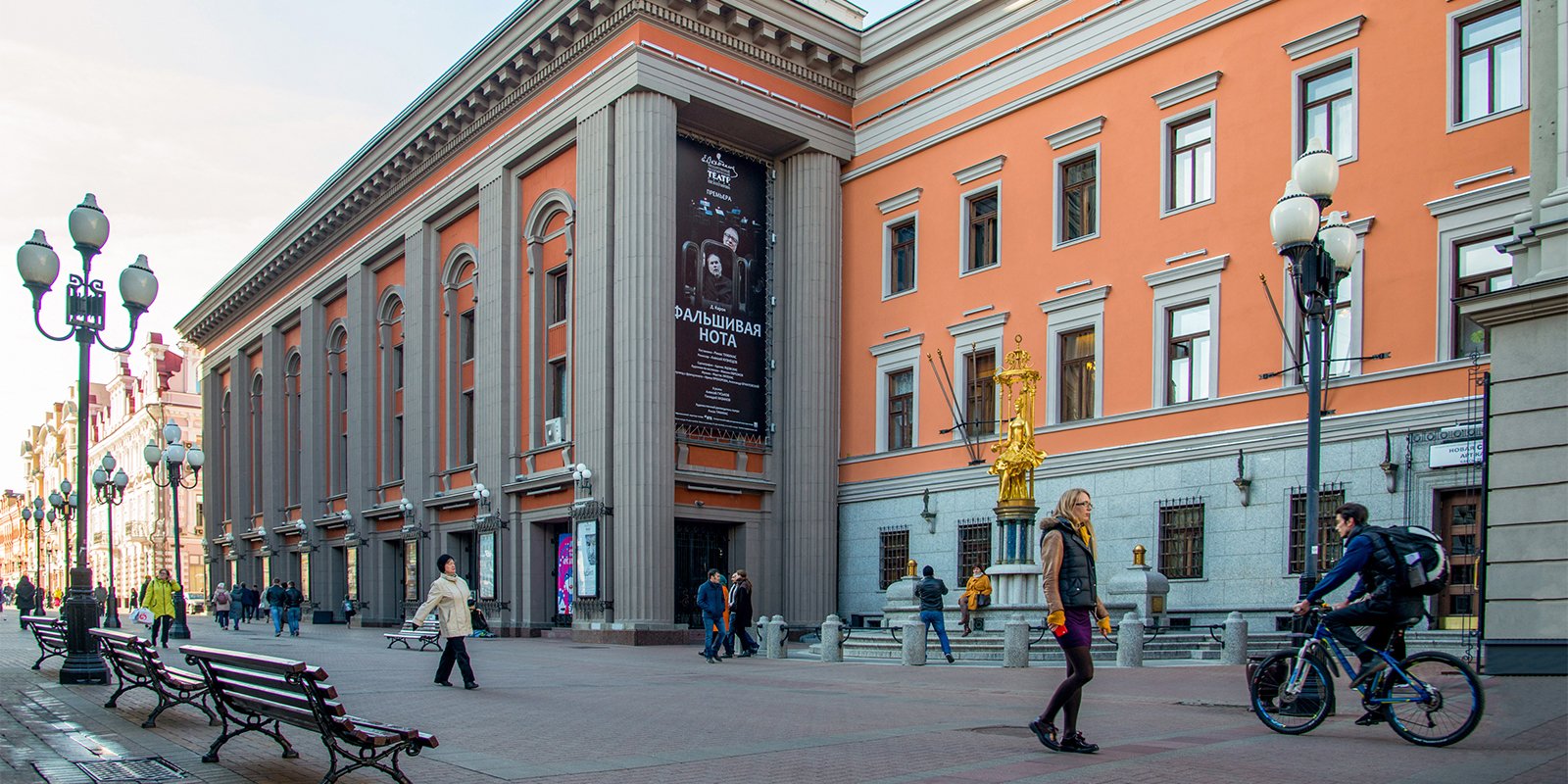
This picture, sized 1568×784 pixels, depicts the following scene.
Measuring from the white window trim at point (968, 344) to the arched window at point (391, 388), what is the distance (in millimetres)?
21905

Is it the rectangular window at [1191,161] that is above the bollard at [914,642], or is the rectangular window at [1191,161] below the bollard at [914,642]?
above

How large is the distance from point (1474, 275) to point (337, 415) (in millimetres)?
40740

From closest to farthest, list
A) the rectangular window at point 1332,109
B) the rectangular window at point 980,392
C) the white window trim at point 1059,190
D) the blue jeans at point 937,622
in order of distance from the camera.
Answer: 1. the blue jeans at point 937,622
2. the rectangular window at point 1332,109
3. the white window trim at point 1059,190
4. the rectangular window at point 980,392

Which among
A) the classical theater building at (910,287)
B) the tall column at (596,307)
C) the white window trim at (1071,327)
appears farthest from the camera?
the tall column at (596,307)

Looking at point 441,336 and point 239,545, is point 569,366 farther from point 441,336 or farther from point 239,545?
point 239,545

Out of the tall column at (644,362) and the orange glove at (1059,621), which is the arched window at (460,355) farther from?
the orange glove at (1059,621)

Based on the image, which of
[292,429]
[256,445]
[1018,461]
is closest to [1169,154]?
[1018,461]

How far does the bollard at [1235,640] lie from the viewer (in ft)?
64.3

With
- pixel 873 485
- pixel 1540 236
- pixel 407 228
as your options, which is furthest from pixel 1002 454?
pixel 407 228

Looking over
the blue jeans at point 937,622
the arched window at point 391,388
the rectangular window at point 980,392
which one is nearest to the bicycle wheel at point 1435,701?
the blue jeans at point 937,622

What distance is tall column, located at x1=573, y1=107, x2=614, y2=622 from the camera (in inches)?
1255

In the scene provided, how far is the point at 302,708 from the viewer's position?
783cm

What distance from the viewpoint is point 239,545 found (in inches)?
2388

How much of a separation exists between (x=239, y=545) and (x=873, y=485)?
1516 inches
